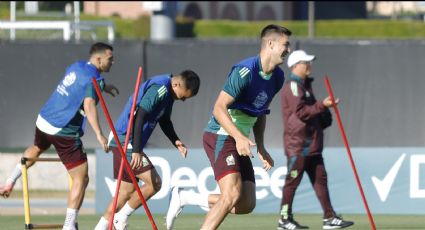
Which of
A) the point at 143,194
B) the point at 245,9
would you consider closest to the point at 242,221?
the point at 143,194

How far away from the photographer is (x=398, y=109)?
22.1 meters

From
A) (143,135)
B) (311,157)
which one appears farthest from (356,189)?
(143,135)

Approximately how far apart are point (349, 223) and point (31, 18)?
25104mm

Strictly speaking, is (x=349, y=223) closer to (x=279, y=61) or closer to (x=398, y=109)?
(x=279, y=61)

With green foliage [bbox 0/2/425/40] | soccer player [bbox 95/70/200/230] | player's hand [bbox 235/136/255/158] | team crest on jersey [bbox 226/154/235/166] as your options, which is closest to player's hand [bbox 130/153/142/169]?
soccer player [bbox 95/70/200/230]

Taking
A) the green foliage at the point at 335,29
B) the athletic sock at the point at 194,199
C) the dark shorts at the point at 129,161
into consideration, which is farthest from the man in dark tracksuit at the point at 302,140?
the green foliage at the point at 335,29

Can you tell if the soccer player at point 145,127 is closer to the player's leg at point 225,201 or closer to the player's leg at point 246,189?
the player's leg at point 246,189

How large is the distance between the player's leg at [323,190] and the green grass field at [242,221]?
21 centimetres

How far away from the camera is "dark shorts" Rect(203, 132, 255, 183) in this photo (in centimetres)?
1047

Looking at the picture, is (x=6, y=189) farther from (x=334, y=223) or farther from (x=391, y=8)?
(x=391, y=8)

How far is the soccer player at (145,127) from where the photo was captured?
11867 millimetres

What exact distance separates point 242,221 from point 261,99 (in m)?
5.20

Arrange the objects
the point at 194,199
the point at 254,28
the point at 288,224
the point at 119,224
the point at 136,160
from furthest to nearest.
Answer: the point at 254,28 < the point at 288,224 < the point at 119,224 < the point at 136,160 < the point at 194,199

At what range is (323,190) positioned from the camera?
1460 centimetres
